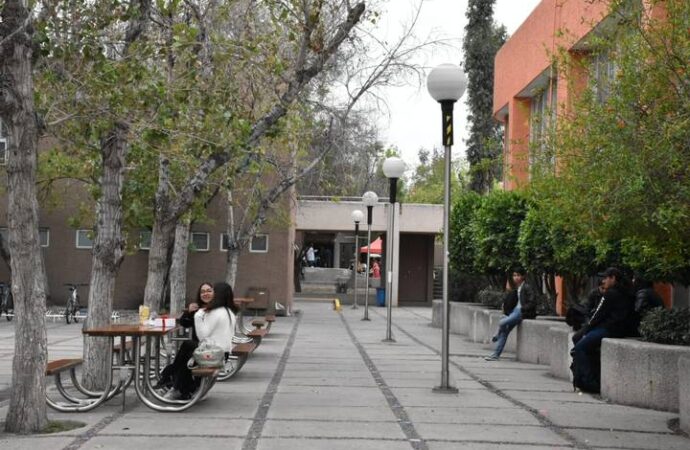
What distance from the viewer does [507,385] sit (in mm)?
14102

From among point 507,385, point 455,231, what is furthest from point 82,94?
point 455,231

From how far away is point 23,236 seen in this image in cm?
930

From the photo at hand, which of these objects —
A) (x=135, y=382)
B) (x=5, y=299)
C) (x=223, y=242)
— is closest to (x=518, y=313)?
(x=135, y=382)

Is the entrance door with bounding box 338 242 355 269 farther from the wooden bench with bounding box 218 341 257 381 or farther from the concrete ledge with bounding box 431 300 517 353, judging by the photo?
the wooden bench with bounding box 218 341 257 381

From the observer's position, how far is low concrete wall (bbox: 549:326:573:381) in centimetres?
1482

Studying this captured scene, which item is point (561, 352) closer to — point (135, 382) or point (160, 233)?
point (160, 233)

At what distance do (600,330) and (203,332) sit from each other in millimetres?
5026

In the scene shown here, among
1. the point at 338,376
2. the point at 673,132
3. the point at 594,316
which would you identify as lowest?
the point at 338,376

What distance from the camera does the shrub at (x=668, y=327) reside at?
1205cm

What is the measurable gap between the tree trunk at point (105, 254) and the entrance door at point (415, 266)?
32.0 meters

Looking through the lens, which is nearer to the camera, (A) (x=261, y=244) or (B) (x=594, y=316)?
(B) (x=594, y=316)

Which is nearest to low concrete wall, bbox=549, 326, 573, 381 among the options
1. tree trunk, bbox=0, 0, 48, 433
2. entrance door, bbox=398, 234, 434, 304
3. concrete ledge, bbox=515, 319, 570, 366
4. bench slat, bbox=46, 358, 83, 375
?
concrete ledge, bbox=515, 319, 570, 366

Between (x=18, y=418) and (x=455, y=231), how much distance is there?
18550mm

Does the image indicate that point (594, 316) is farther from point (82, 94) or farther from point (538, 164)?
point (82, 94)
